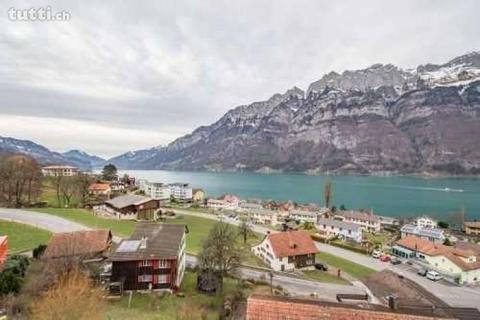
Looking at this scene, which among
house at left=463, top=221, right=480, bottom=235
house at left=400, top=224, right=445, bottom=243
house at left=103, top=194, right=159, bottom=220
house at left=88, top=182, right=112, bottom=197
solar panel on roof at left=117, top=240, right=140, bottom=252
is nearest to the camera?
solar panel on roof at left=117, top=240, right=140, bottom=252

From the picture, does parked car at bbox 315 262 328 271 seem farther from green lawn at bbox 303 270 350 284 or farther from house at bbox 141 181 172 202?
house at bbox 141 181 172 202

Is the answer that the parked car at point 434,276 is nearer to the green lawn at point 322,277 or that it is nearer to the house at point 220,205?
the green lawn at point 322,277

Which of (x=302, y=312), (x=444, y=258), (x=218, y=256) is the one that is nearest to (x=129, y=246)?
(x=218, y=256)

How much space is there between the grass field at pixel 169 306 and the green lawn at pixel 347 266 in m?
18.0

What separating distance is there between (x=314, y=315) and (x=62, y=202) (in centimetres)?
7372

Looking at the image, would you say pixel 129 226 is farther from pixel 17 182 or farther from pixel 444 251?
pixel 444 251

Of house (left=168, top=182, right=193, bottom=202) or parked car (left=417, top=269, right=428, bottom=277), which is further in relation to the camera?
house (left=168, top=182, right=193, bottom=202)

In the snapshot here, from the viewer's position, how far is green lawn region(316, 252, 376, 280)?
1823 inches

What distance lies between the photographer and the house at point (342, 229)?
72.8 meters

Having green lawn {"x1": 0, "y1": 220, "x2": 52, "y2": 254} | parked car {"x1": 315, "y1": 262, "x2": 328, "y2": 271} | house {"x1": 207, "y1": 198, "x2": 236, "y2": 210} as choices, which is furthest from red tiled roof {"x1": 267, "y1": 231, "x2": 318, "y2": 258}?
house {"x1": 207, "y1": 198, "x2": 236, "y2": 210}

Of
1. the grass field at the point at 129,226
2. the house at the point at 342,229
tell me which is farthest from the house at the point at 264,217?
the grass field at the point at 129,226

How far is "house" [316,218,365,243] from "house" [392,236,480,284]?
1025cm

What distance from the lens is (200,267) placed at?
3634 cm

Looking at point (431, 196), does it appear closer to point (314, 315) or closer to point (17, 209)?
point (17, 209)
